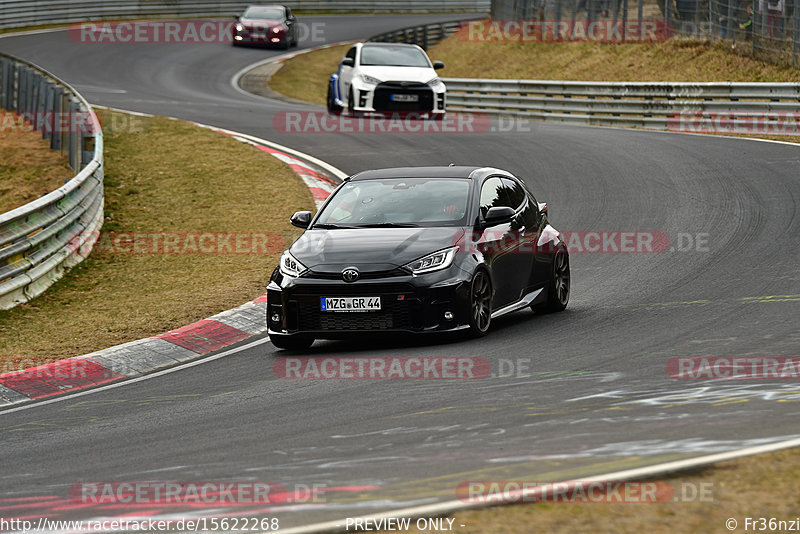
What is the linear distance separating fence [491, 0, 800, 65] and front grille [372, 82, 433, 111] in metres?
9.16

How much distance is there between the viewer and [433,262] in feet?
32.9

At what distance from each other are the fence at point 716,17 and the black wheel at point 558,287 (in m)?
19.4

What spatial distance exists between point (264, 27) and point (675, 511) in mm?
47201

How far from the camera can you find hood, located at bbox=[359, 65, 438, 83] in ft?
87.9

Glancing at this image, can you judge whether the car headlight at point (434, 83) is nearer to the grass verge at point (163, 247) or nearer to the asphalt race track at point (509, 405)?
the grass verge at point (163, 247)

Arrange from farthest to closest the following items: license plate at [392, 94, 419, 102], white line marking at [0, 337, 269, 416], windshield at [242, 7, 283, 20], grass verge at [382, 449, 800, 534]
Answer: windshield at [242, 7, 283, 20] → license plate at [392, 94, 419, 102] → white line marking at [0, 337, 269, 416] → grass verge at [382, 449, 800, 534]

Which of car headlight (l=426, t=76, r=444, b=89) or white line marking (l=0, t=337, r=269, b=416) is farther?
car headlight (l=426, t=76, r=444, b=89)

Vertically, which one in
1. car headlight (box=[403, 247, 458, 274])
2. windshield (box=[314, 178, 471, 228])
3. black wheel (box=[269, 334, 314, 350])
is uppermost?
windshield (box=[314, 178, 471, 228])

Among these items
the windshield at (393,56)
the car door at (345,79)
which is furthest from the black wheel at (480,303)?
the windshield at (393,56)

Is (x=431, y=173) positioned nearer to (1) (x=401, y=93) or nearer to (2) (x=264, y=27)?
(1) (x=401, y=93)

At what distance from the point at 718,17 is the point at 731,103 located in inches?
331

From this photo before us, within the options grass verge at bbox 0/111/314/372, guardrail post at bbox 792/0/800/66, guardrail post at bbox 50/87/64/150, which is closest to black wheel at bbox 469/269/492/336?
grass verge at bbox 0/111/314/372

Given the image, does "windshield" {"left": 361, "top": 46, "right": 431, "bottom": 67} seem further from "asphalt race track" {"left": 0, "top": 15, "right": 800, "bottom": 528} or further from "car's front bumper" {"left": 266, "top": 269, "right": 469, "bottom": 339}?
"car's front bumper" {"left": 266, "top": 269, "right": 469, "bottom": 339}

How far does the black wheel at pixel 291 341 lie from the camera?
10266 mm
